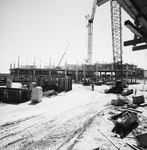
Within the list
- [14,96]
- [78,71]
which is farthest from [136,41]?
[78,71]

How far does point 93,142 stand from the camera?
5.41 meters

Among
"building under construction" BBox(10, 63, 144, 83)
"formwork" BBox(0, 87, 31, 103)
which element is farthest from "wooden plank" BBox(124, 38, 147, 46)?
"building under construction" BBox(10, 63, 144, 83)

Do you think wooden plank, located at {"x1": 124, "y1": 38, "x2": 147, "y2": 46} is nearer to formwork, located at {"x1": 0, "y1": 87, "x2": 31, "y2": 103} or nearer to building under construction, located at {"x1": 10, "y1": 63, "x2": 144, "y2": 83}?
formwork, located at {"x1": 0, "y1": 87, "x2": 31, "y2": 103}

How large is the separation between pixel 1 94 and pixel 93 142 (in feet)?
52.9

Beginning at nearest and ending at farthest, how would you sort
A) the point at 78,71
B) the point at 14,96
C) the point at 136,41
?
the point at 136,41, the point at 14,96, the point at 78,71

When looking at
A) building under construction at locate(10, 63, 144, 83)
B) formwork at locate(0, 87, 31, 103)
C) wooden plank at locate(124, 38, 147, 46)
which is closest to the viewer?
wooden plank at locate(124, 38, 147, 46)

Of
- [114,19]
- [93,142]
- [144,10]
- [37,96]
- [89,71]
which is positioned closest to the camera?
[144,10]

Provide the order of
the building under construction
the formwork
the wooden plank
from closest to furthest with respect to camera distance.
A: 1. the wooden plank
2. the formwork
3. the building under construction

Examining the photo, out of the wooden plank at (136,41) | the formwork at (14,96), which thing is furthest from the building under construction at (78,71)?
the wooden plank at (136,41)

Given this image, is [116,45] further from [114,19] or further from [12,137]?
[12,137]

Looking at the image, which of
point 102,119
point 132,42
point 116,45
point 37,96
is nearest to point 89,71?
point 116,45

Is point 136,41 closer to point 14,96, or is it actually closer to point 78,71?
point 14,96

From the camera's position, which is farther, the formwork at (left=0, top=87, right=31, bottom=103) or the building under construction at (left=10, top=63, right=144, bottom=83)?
the building under construction at (left=10, top=63, right=144, bottom=83)

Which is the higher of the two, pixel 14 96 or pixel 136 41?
pixel 136 41
